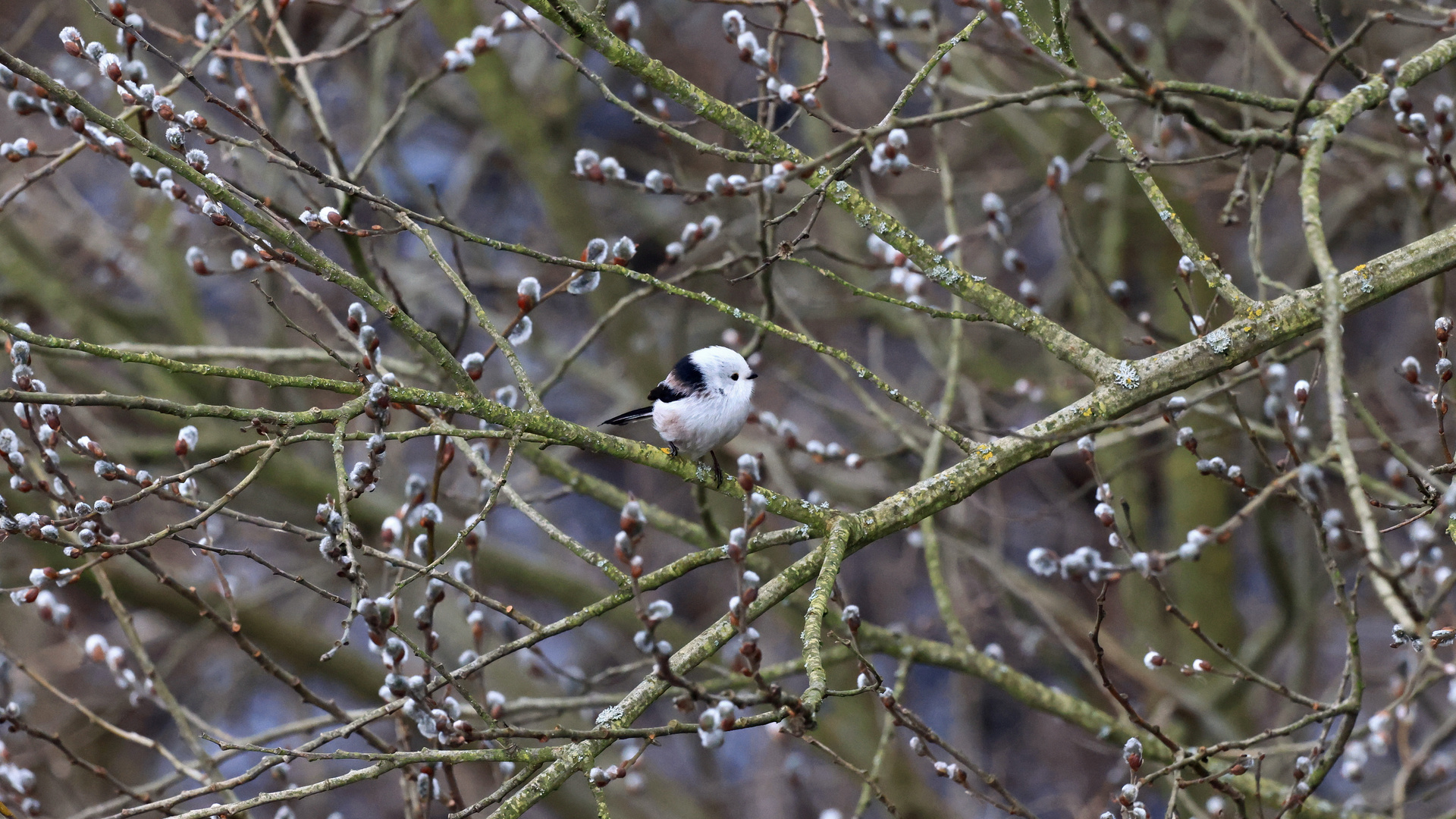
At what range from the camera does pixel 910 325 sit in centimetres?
565

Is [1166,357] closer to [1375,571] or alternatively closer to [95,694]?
[1375,571]

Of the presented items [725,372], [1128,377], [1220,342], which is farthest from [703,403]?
[1220,342]

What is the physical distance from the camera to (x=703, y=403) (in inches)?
127

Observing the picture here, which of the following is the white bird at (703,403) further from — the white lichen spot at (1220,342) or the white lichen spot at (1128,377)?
the white lichen spot at (1220,342)

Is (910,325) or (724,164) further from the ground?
(724,164)

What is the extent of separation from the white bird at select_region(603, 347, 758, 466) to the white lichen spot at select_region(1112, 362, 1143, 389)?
1.12 m

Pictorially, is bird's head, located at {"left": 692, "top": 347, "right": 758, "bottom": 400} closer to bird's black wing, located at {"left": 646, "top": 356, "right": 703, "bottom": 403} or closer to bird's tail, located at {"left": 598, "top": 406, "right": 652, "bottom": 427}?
bird's black wing, located at {"left": 646, "top": 356, "right": 703, "bottom": 403}

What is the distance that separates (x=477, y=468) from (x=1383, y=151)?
3632 mm

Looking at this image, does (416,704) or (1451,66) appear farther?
(1451,66)

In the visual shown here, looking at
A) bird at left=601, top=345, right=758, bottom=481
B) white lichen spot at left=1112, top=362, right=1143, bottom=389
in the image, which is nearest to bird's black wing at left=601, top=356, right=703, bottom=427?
bird at left=601, top=345, right=758, bottom=481

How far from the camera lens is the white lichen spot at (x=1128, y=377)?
257cm

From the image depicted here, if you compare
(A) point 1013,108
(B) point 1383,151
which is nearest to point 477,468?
(B) point 1383,151

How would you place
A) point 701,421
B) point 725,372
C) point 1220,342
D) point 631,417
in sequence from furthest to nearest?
1. point 631,417
2. point 725,372
3. point 701,421
4. point 1220,342

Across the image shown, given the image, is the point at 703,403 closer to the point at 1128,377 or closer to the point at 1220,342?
the point at 1128,377
